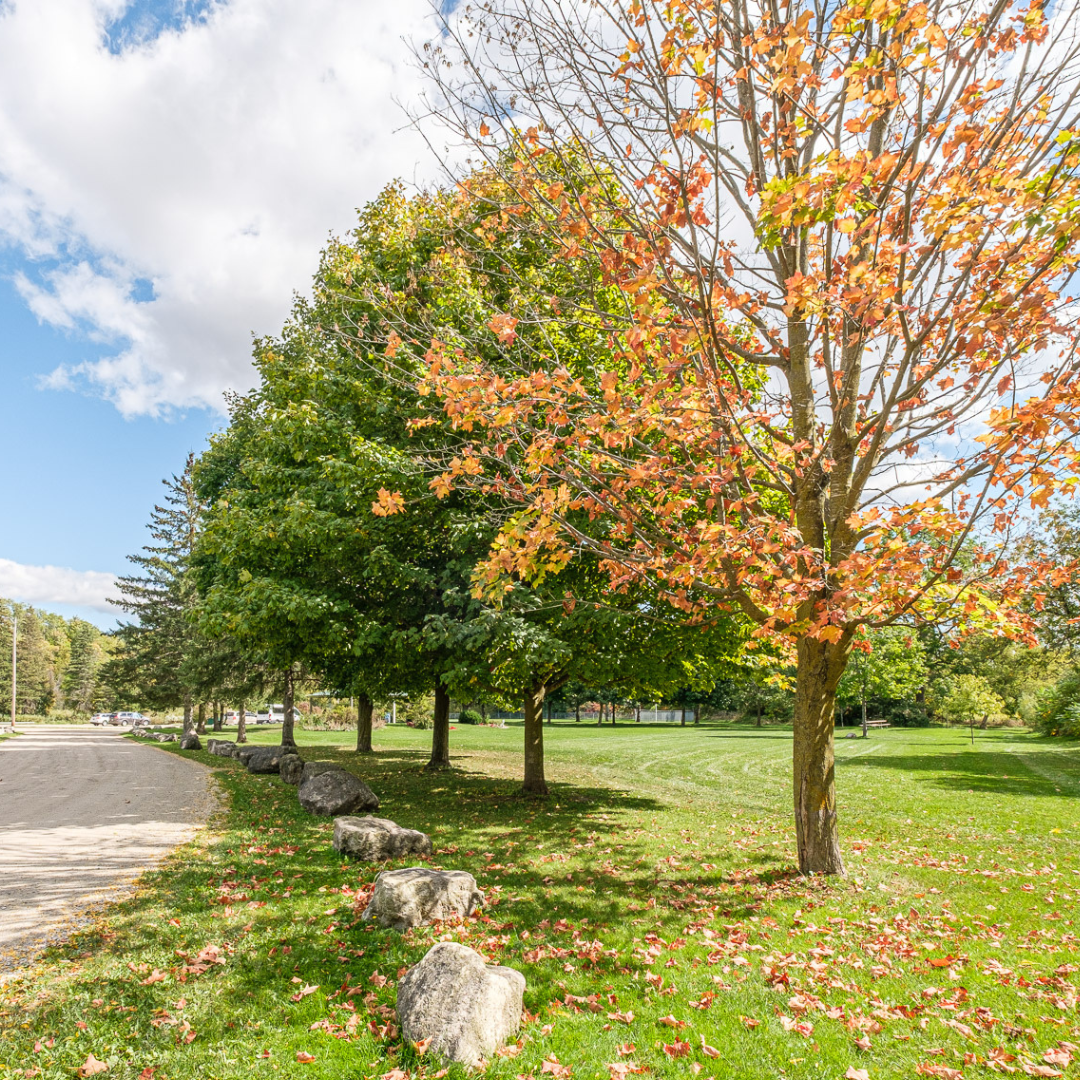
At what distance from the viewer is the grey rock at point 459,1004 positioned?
379cm

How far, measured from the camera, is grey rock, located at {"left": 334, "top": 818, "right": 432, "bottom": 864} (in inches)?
315

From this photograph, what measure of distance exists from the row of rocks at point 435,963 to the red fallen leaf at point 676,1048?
36.7 inches

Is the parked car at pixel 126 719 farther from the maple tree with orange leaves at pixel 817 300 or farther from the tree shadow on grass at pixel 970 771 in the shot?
the maple tree with orange leaves at pixel 817 300

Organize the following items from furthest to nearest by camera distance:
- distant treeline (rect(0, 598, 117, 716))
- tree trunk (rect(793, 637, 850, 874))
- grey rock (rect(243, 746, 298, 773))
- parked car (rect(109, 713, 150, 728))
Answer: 1. distant treeline (rect(0, 598, 117, 716))
2. parked car (rect(109, 713, 150, 728))
3. grey rock (rect(243, 746, 298, 773))
4. tree trunk (rect(793, 637, 850, 874))

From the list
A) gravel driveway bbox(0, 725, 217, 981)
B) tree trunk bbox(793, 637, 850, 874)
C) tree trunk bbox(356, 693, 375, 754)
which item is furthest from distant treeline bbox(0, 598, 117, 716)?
tree trunk bbox(793, 637, 850, 874)

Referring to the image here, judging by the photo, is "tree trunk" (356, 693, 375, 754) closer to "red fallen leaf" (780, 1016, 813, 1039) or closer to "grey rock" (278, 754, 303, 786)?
"grey rock" (278, 754, 303, 786)

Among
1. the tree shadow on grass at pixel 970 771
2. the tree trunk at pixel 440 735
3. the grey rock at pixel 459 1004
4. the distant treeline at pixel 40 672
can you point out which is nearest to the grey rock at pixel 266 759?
the tree trunk at pixel 440 735

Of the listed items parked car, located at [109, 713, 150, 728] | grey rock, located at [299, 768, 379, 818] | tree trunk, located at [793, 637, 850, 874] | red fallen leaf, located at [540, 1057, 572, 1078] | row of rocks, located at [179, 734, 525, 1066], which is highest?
tree trunk, located at [793, 637, 850, 874]

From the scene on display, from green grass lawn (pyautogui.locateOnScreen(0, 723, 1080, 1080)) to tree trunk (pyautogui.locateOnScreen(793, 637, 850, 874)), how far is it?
343 mm

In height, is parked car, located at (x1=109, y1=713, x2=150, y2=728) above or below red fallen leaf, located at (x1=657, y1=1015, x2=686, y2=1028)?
below

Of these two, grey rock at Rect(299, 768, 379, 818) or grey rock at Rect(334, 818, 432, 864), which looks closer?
grey rock at Rect(334, 818, 432, 864)

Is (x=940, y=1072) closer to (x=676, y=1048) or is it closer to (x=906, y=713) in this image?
(x=676, y=1048)

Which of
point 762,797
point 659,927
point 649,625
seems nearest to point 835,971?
point 659,927

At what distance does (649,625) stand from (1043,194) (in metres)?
8.07
